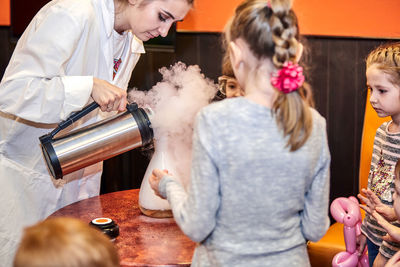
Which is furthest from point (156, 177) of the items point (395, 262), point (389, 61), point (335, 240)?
point (335, 240)

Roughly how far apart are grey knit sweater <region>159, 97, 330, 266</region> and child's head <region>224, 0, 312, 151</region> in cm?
3

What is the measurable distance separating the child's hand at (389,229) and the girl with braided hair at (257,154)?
64 cm

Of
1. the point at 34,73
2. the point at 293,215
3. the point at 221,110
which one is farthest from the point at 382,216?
the point at 34,73

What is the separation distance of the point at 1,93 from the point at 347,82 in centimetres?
237

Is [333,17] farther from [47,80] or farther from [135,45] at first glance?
[47,80]

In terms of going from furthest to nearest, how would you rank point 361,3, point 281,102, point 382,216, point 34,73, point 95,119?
point 361,3 → point 95,119 → point 382,216 → point 34,73 → point 281,102

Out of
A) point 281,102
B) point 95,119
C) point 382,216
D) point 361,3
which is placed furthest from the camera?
point 361,3

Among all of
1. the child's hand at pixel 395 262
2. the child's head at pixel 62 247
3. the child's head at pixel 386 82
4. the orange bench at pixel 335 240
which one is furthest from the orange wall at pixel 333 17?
the child's head at pixel 62 247

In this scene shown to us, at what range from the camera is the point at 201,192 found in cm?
107

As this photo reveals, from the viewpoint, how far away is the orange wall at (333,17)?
3186 mm

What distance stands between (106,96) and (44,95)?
0.69ft

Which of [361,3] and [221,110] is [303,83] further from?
[361,3]

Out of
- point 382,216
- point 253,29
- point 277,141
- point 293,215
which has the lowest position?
point 382,216

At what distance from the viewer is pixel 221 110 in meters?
1.08
